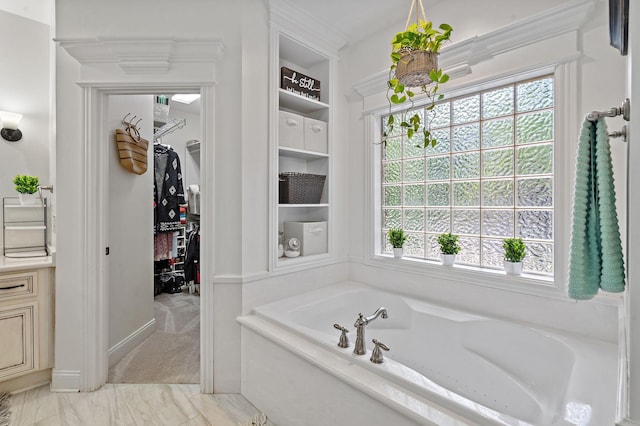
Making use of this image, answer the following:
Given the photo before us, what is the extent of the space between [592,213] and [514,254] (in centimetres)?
98

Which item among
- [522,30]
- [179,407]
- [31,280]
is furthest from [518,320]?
[31,280]

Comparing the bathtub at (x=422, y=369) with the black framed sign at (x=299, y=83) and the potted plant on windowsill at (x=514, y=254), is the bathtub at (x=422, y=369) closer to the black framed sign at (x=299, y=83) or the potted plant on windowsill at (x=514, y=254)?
the potted plant on windowsill at (x=514, y=254)

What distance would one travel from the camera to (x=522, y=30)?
1.73 metres

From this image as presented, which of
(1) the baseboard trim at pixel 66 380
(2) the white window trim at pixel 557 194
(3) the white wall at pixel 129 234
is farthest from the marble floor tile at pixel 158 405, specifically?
(2) the white window trim at pixel 557 194

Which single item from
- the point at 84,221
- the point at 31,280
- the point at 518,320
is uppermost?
the point at 84,221

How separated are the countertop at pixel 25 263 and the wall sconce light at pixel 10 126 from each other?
0.92 metres

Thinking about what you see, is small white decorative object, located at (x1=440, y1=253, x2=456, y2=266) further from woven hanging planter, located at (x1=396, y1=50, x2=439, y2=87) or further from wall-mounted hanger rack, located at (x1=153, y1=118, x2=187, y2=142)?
wall-mounted hanger rack, located at (x1=153, y1=118, x2=187, y2=142)

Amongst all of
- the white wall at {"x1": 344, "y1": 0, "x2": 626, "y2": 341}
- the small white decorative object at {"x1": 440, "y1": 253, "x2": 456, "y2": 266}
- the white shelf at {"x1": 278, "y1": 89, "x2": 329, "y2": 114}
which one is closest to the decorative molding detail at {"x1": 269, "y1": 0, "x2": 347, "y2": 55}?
the white wall at {"x1": 344, "y1": 0, "x2": 626, "y2": 341}

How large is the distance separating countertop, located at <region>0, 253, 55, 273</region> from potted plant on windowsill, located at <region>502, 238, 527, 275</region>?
2842 mm

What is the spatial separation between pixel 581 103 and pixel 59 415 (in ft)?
10.8

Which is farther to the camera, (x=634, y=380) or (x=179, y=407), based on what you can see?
(x=179, y=407)

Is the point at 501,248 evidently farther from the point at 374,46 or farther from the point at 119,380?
the point at 119,380

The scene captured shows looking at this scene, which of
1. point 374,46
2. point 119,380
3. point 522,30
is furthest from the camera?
point 374,46

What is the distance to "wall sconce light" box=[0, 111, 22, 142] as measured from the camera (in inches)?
92.4
